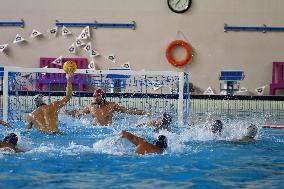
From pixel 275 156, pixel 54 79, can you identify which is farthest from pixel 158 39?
pixel 275 156

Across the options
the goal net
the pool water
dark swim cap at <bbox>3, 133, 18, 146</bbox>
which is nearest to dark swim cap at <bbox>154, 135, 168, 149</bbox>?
the pool water

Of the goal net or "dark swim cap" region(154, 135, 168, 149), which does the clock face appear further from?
"dark swim cap" region(154, 135, 168, 149)

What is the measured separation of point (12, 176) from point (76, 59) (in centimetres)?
1043

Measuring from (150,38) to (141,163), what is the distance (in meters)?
9.99

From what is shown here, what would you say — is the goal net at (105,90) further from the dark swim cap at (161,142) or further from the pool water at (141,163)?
the dark swim cap at (161,142)

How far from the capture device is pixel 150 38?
15.1m

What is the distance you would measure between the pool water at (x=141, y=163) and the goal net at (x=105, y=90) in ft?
4.29

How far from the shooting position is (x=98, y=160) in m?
5.54

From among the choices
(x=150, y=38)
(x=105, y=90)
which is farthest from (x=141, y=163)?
(x=150, y=38)

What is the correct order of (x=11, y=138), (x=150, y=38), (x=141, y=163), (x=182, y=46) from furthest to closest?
1. (x=150, y=38)
2. (x=182, y=46)
3. (x=11, y=138)
4. (x=141, y=163)

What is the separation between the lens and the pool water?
15.3ft

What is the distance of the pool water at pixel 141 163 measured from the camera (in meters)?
4.66

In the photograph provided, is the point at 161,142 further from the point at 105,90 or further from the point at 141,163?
the point at 105,90

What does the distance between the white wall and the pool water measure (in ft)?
25.0
